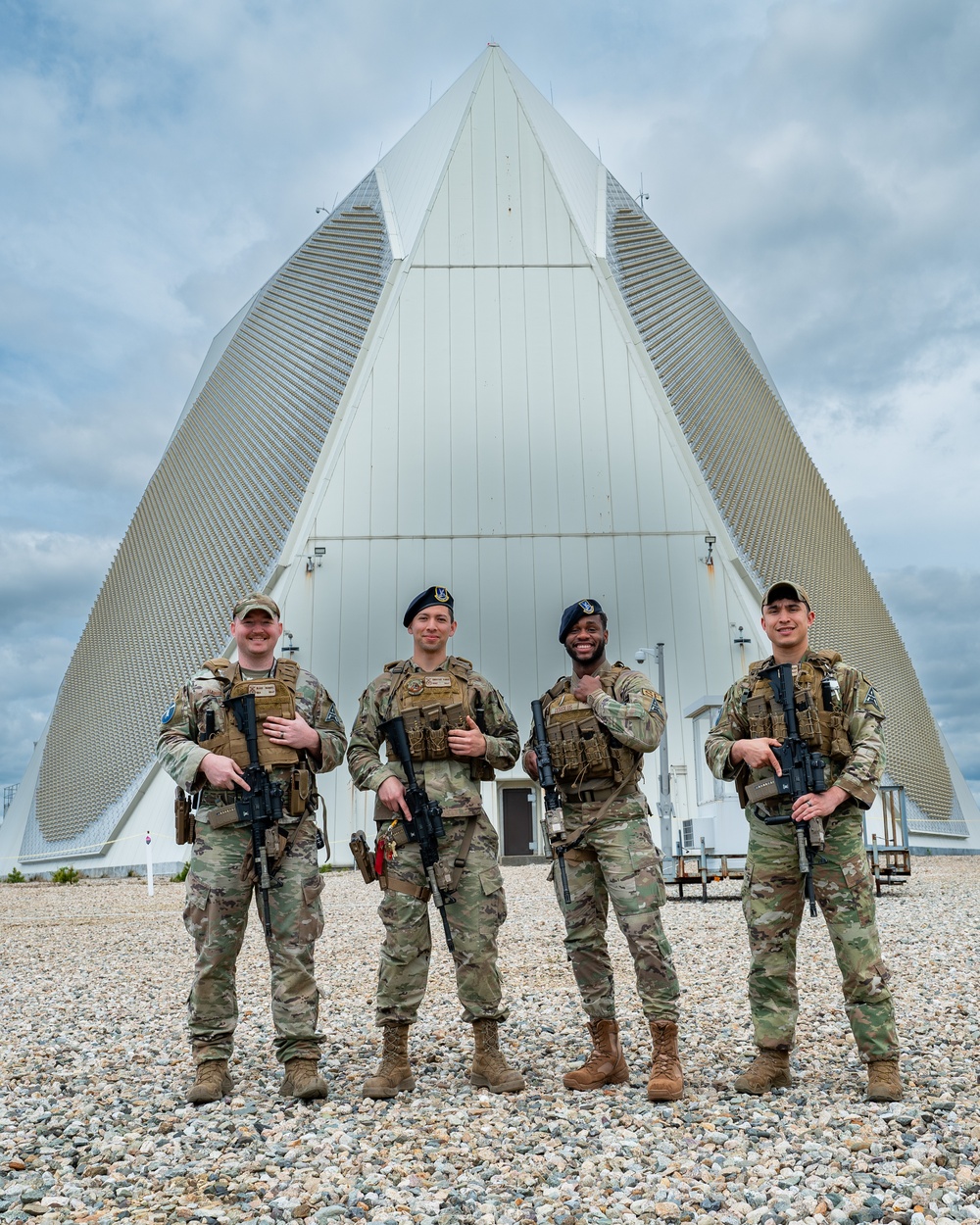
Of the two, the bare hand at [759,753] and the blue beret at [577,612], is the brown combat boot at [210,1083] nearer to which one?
the blue beret at [577,612]

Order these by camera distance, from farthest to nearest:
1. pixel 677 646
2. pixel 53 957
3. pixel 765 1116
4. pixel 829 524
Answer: pixel 829 524
pixel 677 646
pixel 53 957
pixel 765 1116

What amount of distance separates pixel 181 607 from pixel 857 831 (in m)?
21.3

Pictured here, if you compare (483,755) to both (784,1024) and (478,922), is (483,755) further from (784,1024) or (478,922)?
(784,1024)

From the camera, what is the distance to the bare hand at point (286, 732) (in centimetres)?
415

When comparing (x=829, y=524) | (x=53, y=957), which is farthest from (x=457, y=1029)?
(x=829, y=524)

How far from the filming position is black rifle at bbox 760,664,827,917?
3.87 m

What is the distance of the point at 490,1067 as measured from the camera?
4.01 m

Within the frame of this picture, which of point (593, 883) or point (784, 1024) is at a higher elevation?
point (593, 883)

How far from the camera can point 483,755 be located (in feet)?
14.2

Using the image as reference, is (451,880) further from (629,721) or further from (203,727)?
(203,727)

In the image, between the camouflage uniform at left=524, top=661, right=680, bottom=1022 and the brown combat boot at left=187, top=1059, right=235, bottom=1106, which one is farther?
the camouflage uniform at left=524, top=661, right=680, bottom=1022

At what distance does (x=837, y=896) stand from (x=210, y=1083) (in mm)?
2438

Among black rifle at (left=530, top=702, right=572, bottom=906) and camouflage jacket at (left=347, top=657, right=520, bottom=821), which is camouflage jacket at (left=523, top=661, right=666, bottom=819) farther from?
camouflage jacket at (left=347, top=657, right=520, bottom=821)

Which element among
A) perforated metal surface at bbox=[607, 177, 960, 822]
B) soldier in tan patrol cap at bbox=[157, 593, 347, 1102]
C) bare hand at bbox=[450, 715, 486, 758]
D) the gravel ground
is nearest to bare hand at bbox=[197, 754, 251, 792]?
soldier in tan patrol cap at bbox=[157, 593, 347, 1102]
